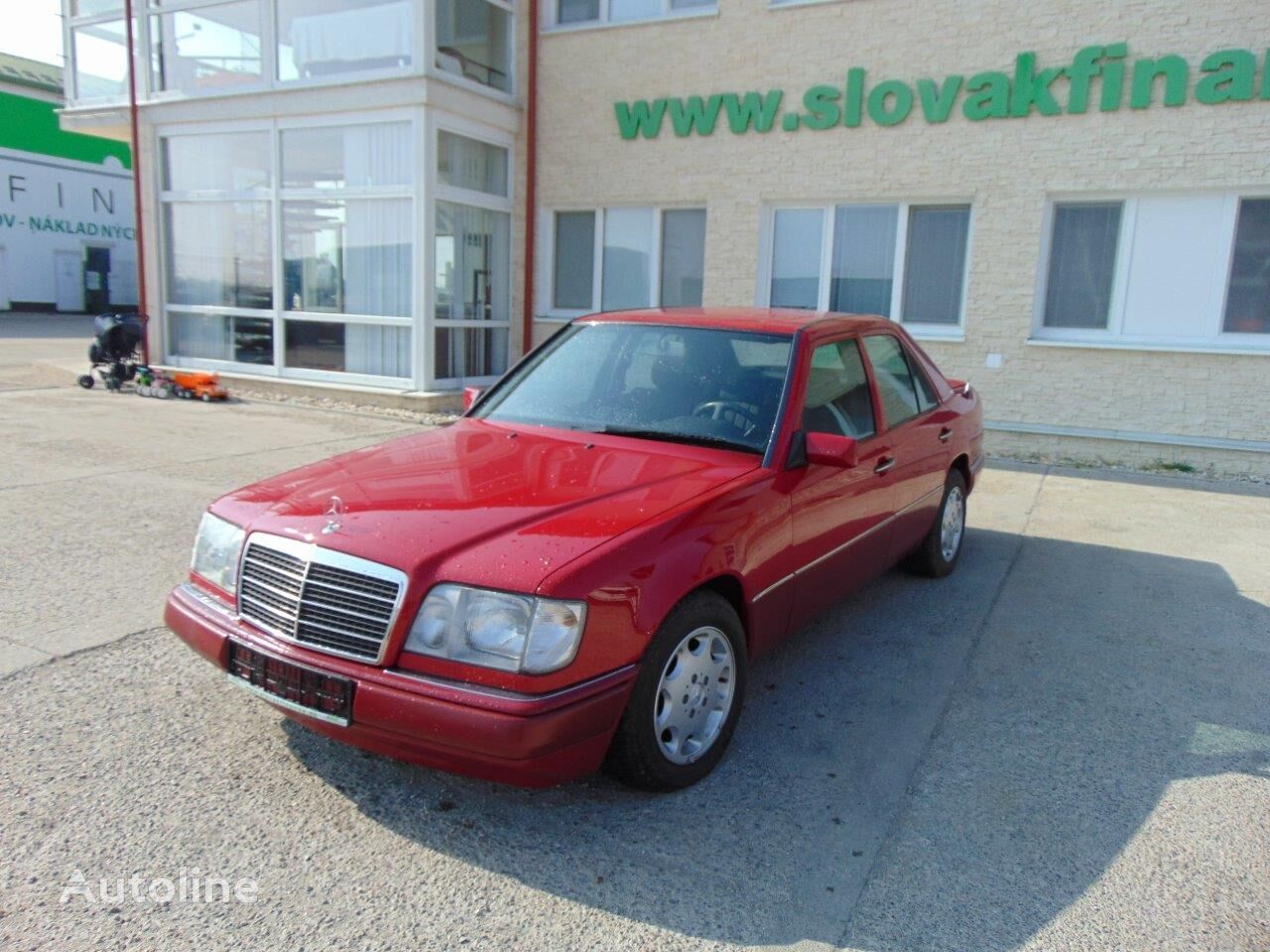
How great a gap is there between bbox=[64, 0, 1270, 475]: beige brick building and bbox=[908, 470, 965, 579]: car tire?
4.60 meters

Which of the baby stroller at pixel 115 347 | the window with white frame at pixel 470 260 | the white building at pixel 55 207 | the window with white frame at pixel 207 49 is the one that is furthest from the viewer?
the white building at pixel 55 207

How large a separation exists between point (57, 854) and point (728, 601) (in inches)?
87.3

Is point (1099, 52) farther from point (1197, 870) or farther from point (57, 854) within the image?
point (57, 854)

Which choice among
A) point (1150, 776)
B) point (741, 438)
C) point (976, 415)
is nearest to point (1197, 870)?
point (1150, 776)

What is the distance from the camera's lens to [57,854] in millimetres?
2828

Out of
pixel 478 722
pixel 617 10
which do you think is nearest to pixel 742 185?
pixel 617 10

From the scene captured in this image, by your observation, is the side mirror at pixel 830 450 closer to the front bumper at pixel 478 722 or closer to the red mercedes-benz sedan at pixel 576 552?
the red mercedes-benz sedan at pixel 576 552

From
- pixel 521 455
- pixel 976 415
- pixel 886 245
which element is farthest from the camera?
pixel 886 245

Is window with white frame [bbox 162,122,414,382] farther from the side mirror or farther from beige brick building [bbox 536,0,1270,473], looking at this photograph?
the side mirror

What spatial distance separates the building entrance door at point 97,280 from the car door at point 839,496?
1372 inches

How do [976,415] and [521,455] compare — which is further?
[976,415]

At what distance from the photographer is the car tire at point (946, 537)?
573cm

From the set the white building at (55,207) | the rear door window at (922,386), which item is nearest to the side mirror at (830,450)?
the rear door window at (922,386)

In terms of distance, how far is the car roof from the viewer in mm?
4480
